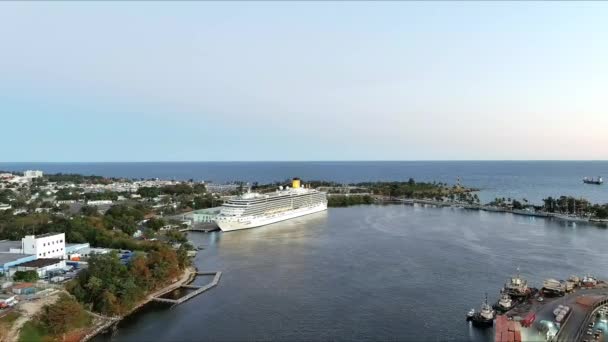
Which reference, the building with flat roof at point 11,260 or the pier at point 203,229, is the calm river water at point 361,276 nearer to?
the pier at point 203,229

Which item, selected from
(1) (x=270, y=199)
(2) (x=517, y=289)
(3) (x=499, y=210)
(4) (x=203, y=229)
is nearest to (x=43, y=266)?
(4) (x=203, y=229)

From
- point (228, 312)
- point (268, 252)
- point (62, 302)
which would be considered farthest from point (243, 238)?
point (62, 302)

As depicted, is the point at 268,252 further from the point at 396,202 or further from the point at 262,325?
the point at 396,202

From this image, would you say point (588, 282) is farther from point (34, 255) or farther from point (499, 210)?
point (499, 210)

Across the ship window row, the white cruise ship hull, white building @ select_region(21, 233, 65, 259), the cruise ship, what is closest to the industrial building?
white building @ select_region(21, 233, 65, 259)

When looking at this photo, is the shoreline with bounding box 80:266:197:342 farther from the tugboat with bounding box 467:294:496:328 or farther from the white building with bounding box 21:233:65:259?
the tugboat with bounding box 467:294:496:328

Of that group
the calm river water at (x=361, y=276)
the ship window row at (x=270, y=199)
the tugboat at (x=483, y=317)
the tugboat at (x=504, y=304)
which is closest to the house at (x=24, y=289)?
the calm river water at (x=361, y=276)

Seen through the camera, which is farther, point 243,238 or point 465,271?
point 243,238
